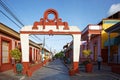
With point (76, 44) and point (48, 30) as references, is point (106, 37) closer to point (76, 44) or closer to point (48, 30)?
point (76, 44)

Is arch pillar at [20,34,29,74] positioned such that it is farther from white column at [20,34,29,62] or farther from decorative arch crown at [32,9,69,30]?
decorative arch crown at [32,9,69,30]

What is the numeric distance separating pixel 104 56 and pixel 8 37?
14660mm

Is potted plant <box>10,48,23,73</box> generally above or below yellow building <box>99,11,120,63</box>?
below

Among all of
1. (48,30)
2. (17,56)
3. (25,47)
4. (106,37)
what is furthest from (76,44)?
(106,37)

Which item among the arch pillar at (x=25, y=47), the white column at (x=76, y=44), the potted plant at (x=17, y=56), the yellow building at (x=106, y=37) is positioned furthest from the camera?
the yellow building at (x=106, y=37)

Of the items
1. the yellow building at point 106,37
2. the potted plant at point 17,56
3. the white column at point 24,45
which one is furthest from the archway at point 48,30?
the yellow building at point 106,37

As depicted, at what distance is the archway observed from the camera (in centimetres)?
2141

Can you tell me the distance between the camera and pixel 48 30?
70.7 ft

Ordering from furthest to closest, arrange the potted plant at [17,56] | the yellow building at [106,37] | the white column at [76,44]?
the yellow building at [106,37] < the white column at [76,44] < the potted plant at [17,56]

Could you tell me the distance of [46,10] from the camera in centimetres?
2152

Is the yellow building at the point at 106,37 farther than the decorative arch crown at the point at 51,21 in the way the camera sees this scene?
Yes

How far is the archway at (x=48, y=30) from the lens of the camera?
21.4 meters

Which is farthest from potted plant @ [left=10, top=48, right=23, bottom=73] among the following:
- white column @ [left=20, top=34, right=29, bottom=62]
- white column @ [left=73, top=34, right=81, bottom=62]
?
white column @ [left=73, top=34, right=81, bottom=62]

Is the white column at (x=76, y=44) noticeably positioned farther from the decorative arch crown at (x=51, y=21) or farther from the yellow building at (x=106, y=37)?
the yellow building at (x=106, y=37)
